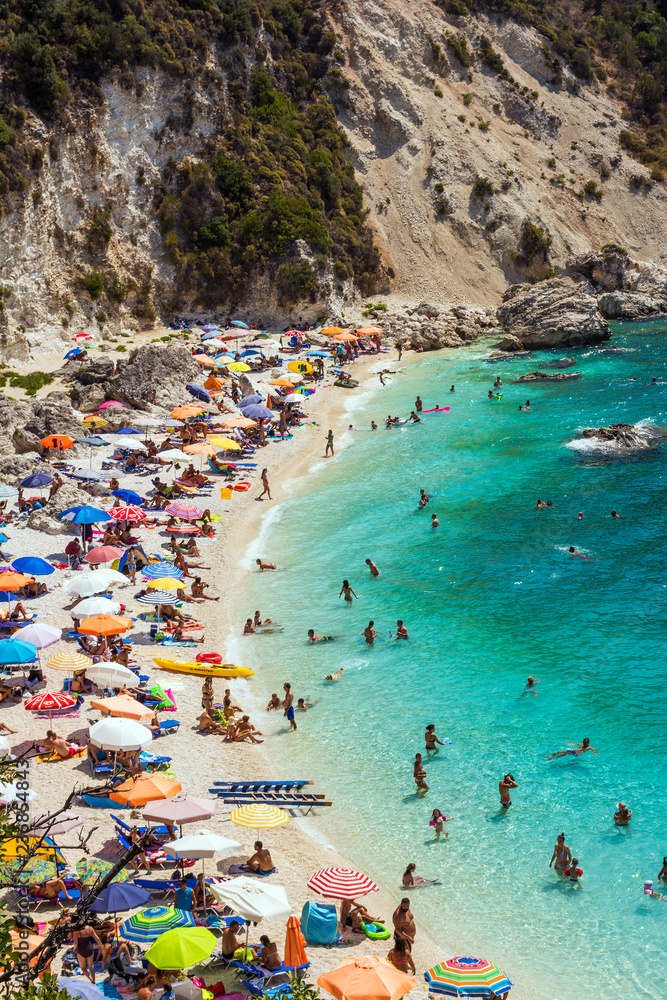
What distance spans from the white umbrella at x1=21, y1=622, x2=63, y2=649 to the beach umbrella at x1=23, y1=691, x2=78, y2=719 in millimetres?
1636

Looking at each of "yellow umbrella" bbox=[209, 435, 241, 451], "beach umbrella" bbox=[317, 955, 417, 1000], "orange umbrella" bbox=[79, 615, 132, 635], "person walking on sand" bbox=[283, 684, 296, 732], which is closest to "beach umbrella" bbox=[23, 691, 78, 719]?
"orange umbrella" bbox=[79, 615, 132, 635]

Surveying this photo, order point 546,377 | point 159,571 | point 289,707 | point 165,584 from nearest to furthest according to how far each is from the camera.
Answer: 1. point 289,707
2. point 165,584
3. point 159,571
4. point 546,377

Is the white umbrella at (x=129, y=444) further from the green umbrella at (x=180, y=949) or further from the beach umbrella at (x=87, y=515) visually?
the green umbrella at (x=180, y=949)

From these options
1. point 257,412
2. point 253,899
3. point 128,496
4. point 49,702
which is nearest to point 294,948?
point 253,899

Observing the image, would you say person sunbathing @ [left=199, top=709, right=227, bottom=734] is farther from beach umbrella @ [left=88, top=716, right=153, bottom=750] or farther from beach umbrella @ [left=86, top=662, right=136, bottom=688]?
beach umbrella @ [left=88, top=716, right=153, bottom=750]

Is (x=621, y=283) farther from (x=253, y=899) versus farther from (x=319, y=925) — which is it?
(x=253, y=899)

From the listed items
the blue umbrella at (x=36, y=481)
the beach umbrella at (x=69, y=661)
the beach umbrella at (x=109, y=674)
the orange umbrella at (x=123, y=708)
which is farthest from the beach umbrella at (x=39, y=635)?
the blue umbrella at (x=36, y=481)

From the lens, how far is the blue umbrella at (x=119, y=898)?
13.4m

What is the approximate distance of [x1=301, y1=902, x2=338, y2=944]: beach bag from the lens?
14.4 metres

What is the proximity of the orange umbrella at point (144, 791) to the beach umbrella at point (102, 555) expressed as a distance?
1062 cm

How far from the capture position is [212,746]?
67.6ft

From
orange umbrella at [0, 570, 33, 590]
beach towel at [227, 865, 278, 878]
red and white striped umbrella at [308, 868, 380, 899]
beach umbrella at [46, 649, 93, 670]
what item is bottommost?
beach towel at [227, 865, 278, 878]

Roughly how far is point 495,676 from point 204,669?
8084 millimetres

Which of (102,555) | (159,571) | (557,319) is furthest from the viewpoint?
(557,319)
